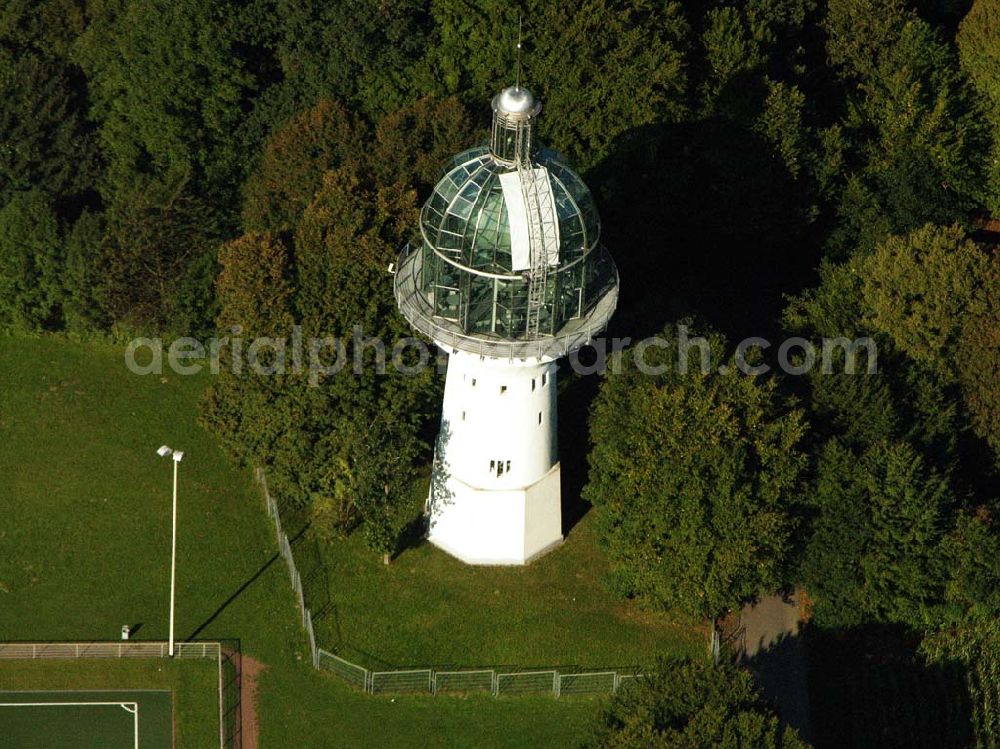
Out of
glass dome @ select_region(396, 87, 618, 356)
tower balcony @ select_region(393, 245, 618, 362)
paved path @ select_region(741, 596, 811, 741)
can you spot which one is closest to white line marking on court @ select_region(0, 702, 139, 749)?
tower balcony @ select_region(393, 245, 618, 362)

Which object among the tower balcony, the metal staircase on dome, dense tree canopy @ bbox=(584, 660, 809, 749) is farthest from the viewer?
the tower balcony

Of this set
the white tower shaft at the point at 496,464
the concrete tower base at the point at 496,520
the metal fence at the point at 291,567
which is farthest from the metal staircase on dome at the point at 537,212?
the metal fence at the point at 291,567

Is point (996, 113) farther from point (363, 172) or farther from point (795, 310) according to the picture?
point (363, 172)

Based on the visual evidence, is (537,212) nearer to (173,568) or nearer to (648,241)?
(173,568)

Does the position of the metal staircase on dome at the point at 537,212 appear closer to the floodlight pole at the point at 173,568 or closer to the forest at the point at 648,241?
the forest at the point at 648,241

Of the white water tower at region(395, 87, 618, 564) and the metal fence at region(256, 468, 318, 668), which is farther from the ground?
the white water tower at region(395, 87, 618, 564)

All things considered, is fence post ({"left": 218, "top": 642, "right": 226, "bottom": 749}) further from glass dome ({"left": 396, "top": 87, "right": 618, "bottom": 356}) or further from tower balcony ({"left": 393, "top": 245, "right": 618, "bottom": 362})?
glass dome ({"left": 396, "top": 87, "right": 618, "bottom": 356})
